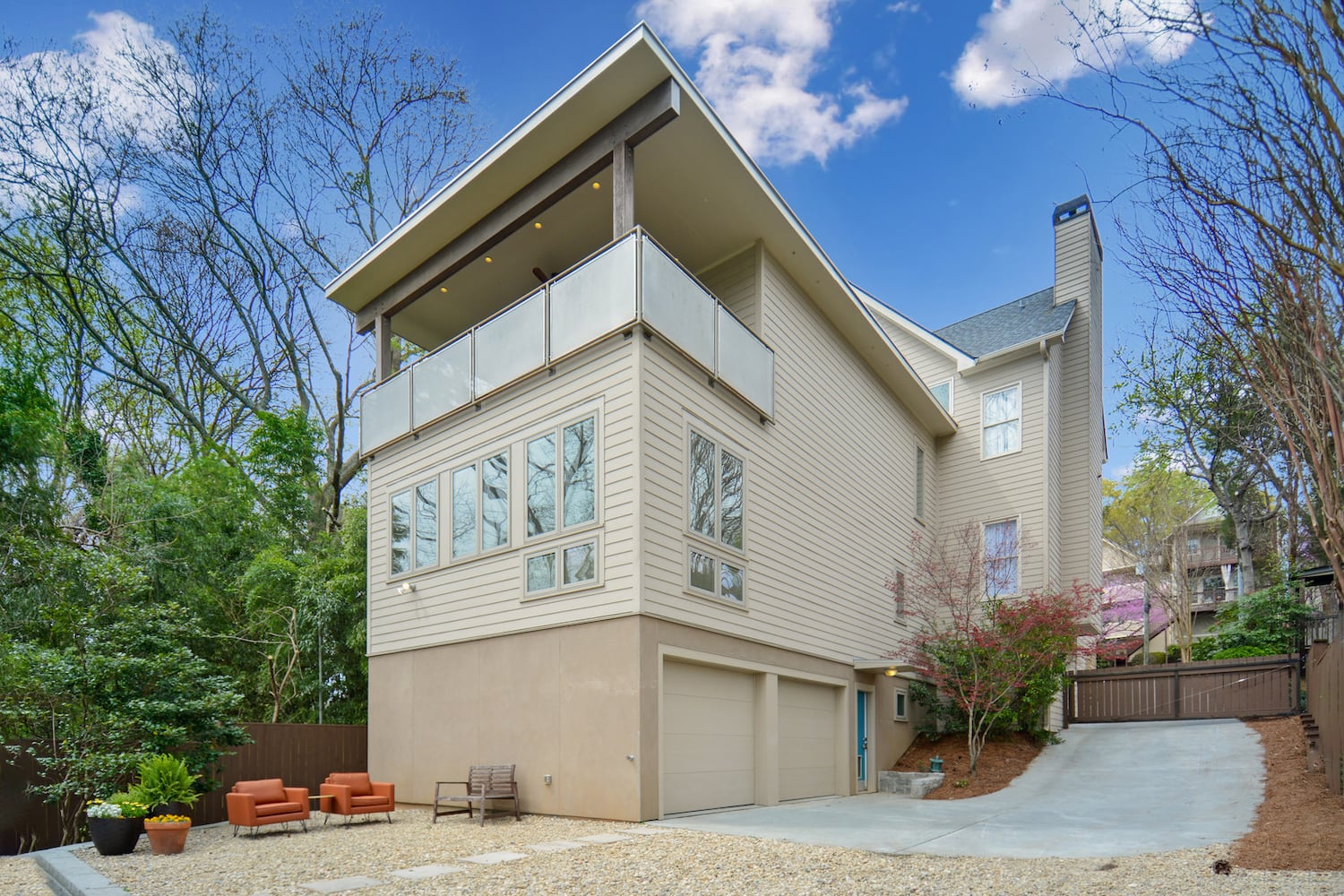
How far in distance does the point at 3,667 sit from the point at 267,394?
1412 cm

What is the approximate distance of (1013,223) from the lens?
1370 cm

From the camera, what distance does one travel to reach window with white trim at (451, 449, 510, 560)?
1213cm

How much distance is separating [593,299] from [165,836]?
7.29 meters

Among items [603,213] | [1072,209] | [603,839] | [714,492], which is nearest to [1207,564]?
[1072,209]

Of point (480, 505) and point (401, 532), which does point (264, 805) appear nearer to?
point (480, 505)

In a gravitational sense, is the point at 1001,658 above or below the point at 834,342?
below

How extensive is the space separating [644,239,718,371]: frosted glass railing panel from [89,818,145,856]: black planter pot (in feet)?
24.6

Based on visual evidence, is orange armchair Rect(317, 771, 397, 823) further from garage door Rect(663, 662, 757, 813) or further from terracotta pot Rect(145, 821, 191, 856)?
garage door Rect(663, 662, 757, 813)

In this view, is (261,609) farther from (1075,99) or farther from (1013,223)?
(1075,99)

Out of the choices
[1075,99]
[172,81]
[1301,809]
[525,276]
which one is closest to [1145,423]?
[1301,809]

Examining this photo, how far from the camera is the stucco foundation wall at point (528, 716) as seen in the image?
9961mm

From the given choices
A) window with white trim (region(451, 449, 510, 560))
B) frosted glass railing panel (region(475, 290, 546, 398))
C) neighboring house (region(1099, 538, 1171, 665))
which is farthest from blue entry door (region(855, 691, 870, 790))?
neighboring house (region(1099, 538, 1171, 665))

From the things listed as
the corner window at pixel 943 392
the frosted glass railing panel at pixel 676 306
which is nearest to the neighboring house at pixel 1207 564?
the corner window at pixel 943 392

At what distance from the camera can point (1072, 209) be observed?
21.3m
